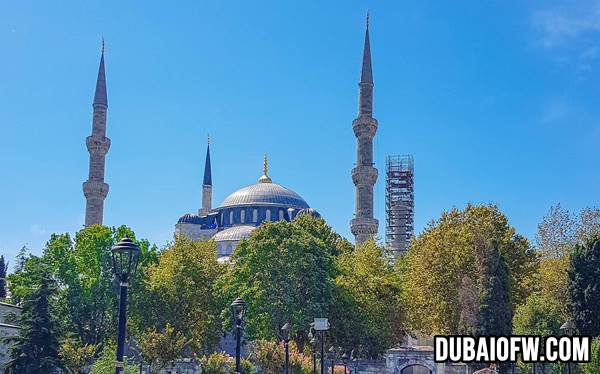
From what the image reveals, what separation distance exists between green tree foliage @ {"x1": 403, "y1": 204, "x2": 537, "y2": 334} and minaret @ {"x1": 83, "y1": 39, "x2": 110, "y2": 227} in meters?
27.9

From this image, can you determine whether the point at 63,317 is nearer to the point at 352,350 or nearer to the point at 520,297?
the point at 352,350

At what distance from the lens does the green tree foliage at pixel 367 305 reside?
3919cm

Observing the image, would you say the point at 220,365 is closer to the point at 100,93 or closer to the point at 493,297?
the point at 493,297

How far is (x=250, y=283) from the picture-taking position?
38.5m

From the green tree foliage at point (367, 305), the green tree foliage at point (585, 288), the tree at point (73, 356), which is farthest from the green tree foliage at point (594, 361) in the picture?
the tree at point (73, 356)

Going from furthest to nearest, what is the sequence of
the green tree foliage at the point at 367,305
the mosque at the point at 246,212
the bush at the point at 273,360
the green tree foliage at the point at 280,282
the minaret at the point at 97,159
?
the mosque at the point at 246,212
the minaret at the point at 97,159
the green tree foliage at the point at 367,305
the green tree foliage at the point at 280,282
the bush at the point at 273,360

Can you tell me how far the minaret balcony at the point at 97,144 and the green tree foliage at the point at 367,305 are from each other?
82.2 ft

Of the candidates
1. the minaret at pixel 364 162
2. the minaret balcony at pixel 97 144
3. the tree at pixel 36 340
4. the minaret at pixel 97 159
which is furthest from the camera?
the minaret balcony at pixel 97 144

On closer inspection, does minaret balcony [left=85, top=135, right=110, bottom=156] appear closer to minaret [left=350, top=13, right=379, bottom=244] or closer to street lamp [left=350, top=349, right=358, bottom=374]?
minaret [left=350, top=13, right=379, bottom=244]

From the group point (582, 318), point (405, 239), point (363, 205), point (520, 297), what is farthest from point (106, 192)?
point (582, 318)

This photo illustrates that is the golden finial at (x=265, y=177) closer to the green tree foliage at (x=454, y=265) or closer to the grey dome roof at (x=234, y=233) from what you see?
the grey dome roof at (x=234, y=233)

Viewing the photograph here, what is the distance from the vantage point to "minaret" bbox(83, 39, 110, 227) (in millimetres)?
57938

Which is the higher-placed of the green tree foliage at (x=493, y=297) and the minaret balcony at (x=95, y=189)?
the minaret balcony at (x=95, y=189)

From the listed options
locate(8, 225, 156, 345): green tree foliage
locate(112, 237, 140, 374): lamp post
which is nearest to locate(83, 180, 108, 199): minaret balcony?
locate(8, 225, 156, 345): green tree foliage
